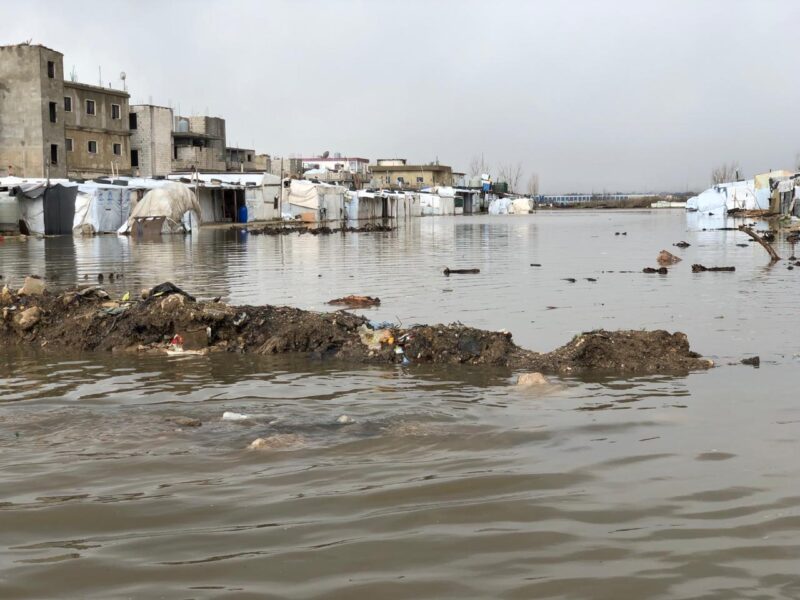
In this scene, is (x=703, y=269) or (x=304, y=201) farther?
(x=304, y=201)

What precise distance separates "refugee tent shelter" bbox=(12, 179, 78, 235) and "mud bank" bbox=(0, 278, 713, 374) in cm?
2685

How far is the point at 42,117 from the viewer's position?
48719 mm

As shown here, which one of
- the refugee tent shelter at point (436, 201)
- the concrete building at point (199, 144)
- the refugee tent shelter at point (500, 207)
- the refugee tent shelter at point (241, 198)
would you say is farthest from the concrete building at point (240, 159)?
the refugee tent shelter at point (500, 207)

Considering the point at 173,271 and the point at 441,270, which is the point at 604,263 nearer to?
the point at 441,270

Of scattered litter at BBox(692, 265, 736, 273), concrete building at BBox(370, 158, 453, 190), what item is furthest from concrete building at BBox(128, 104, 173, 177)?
scattered litter at BBox(692, 265, 736, 273)

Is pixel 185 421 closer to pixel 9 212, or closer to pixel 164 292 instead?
pixel 164 292

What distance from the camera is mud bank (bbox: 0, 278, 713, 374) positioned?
711 cm

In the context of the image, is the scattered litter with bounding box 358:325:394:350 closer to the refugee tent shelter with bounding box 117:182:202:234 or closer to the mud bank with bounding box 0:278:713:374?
the mud bank with bounding box 0:278:713:374

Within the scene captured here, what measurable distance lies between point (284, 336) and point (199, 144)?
59.8 meters

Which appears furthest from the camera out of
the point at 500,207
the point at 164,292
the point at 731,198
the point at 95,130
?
the point at 500,207

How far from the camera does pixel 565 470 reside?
4.23m

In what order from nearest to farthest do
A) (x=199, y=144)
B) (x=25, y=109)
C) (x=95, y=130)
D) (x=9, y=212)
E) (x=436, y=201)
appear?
(x=9, y=212) < (x=25, y=109) < (x=95, y=130) < (x=199, y=144) < (x=436, y=201)

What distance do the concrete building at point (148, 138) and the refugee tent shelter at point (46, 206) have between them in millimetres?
23948

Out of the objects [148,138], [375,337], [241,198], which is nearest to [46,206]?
[241,198]
